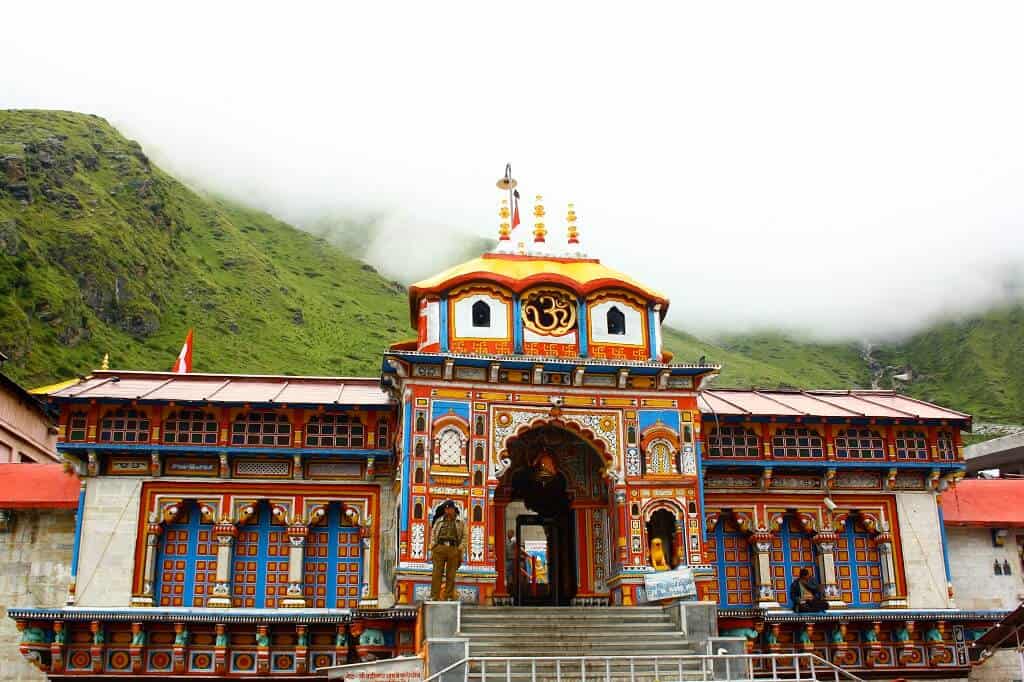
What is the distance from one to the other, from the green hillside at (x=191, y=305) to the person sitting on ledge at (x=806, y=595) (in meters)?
51.9

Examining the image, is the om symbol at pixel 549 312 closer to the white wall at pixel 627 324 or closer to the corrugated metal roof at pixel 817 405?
the white wall at pixel 627 324

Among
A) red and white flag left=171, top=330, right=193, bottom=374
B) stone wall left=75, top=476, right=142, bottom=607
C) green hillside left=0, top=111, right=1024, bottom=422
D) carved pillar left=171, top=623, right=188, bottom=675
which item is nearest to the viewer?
carved pillar left=171, top=623, right=188, bottom=675

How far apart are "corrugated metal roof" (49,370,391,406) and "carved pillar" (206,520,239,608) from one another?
3.08 m

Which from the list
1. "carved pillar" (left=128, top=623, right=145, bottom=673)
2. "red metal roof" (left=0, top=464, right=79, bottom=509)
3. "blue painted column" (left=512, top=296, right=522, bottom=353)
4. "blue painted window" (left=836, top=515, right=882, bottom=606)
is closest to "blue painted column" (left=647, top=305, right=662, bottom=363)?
"blue painted column" (left=512, top=296, right=522, bottom=353)

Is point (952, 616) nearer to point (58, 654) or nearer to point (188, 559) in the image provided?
point (188, 559)

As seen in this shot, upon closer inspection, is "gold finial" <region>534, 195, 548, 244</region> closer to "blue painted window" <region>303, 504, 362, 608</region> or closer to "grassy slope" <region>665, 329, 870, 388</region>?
"blue painted window" <region>303, 504, 362, 608</region>

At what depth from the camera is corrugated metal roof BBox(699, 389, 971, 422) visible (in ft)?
83.6

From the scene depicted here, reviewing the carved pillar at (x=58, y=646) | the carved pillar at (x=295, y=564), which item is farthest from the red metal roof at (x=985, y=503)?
the carved pillar at (x=58, y=646)

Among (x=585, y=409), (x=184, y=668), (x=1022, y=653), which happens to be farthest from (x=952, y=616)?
(x=184, y=668)

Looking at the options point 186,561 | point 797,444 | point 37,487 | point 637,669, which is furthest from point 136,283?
point 637,669

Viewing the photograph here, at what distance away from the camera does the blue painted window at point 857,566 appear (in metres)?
25.4

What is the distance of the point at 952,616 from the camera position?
78.9ft

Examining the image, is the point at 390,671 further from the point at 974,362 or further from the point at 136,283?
the point at 974,362

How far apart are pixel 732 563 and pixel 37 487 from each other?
17.7 meters
